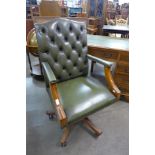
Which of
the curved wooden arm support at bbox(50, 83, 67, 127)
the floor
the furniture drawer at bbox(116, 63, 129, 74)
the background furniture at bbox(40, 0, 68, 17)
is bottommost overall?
the floor

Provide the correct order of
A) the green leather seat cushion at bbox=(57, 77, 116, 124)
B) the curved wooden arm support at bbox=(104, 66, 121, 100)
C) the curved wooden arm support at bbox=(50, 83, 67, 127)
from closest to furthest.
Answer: the curved wooden arm support at bbox=(50, 83, 67, 127) < the green leather seat cushion at bbox=(57, 77, 116, 124) < the curved wooden arm support at bbox=(104, 66, 121, 100)

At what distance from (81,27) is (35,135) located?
3.88 ft

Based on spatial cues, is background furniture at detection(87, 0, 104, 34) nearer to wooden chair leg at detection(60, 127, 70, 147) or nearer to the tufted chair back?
the tufted chair back

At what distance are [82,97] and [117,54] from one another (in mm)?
746

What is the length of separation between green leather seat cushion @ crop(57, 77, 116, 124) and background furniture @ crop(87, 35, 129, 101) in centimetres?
42

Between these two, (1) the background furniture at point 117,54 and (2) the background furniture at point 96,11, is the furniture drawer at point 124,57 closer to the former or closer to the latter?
(1) the background furniture at point 117,54

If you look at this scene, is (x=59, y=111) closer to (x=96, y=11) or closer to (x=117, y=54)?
(x=117, y=54)

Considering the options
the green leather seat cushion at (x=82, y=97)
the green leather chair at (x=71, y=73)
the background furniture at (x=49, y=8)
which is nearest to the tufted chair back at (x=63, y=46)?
the green leather chair at (x=71, y=73)

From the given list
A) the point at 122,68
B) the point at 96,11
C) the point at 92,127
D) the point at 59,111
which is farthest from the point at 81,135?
the point at 96,11

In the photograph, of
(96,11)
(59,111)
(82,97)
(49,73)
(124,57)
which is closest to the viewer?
(59,111)

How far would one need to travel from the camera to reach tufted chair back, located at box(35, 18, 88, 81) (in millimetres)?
1466

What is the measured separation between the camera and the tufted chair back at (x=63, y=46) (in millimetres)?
1466

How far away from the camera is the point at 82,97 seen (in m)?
1.37

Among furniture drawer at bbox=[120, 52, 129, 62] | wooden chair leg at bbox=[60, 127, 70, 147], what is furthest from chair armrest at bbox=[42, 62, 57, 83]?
furniture drawer at bbox=[120, 52, 129, 62]
